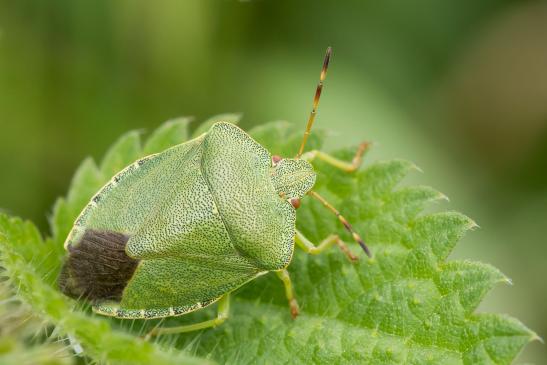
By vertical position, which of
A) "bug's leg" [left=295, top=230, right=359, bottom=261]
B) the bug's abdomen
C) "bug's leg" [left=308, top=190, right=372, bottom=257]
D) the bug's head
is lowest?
the bug's abdomen

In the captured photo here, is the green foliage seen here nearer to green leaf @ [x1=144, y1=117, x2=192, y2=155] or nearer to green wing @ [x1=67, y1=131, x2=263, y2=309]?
green leaf @ [x1=144, y1=117, x2=192, y2=155]

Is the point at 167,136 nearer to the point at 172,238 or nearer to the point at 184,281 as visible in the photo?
the point at 172,238

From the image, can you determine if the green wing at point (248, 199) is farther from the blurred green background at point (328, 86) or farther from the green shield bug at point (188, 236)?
the blurred green background at point (328, 86)

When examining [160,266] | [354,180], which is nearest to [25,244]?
[160,266]

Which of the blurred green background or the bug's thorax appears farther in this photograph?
Result: the blurred green background

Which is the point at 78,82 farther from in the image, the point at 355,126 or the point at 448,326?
the point at 448,326

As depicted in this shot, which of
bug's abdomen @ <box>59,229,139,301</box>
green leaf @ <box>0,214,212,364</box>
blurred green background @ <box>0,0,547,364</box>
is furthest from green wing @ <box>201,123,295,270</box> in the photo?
blurred green background @ <box>0,0,547,364</box>
